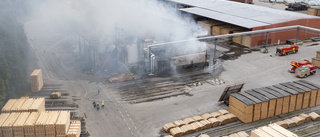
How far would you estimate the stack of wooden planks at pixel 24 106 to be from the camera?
68.0 ft

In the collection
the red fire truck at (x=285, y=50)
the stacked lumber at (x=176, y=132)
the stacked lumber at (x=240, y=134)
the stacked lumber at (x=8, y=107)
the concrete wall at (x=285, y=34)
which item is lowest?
the stacked lumber at (x=176, y=132)

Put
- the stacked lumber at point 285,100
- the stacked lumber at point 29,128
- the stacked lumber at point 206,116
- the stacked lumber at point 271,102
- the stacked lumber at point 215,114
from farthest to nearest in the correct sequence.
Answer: the stacked lumber at point 285,100, the stacked lumber at point 271,102, the stacked lumber at point 215,114, the stacked lumber at point 206,116, the stacked lumber at point 29,128

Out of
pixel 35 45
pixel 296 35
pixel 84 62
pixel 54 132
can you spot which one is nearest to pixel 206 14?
pixel 296 35

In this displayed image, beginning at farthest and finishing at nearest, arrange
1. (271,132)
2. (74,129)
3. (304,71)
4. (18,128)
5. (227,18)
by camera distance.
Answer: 1. (227,18)
2. (304,71)
3. (74,129)
4. (18,128)
5. (271,132)

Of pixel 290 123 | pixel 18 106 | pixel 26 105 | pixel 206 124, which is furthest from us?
pixel 26 105

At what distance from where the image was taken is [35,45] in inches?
1729

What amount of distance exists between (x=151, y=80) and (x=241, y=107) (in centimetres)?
1094

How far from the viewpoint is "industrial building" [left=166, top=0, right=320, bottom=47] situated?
42.6 m

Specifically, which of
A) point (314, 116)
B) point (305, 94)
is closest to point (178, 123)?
point (314, 116)

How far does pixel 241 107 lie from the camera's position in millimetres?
21625

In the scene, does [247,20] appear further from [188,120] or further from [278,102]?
[188,120]

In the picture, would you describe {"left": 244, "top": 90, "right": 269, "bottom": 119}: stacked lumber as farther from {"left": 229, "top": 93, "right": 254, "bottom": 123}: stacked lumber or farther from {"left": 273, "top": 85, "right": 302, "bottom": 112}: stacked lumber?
{"left": 273, "top": 85, "right": 302, "bottom": 112}: stacked lumber

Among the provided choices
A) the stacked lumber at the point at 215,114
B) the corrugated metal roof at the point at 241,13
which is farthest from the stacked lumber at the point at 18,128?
the corrugated metal roof at the point at 241,13

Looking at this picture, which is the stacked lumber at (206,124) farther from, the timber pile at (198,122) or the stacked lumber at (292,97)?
the stacked lumber at (292,97)
